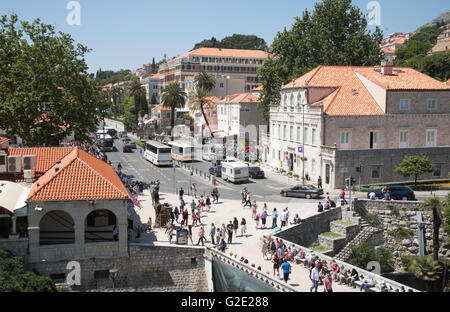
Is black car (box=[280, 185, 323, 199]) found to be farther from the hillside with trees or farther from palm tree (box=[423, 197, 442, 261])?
the hillside with trees

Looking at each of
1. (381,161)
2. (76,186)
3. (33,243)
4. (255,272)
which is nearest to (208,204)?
(76,186)

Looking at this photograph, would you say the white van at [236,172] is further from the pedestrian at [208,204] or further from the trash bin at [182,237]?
the trash bin at [182,237]

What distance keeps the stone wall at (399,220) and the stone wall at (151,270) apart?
16599 mm

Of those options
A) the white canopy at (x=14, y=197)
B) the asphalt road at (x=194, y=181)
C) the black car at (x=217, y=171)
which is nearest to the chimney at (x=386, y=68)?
the asphalt road at (x=194, y=181)

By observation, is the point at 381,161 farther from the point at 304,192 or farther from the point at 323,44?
the point at 323,44

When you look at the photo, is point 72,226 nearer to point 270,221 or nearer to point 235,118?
point 270,221

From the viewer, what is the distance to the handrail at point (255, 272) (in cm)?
2271

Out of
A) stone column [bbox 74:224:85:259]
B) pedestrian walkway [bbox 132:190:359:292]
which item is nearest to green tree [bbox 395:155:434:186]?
pedestrian walkway [bbox 132:190:359:292]

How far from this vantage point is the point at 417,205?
39.5 m

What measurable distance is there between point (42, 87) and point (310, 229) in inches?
1072

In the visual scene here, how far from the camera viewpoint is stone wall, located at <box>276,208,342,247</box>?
33356mm

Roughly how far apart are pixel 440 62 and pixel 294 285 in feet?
264

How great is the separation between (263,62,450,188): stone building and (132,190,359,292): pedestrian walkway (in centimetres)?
995

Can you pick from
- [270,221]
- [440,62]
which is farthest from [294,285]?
[440,62]
